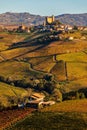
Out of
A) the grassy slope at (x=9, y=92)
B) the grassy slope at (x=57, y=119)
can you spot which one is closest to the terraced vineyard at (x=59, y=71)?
the grassy slope at (x=9, y=92)

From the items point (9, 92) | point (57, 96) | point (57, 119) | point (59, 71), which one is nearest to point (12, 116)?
point (57, 119)

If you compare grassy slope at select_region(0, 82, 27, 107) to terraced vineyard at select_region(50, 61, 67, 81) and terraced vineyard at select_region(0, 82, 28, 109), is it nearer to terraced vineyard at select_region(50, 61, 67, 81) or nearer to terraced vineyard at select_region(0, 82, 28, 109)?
terraced vineyard at select_region(0, 82, 28, 109)

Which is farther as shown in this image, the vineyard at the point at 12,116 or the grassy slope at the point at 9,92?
the grassy slope at the point at 9,92

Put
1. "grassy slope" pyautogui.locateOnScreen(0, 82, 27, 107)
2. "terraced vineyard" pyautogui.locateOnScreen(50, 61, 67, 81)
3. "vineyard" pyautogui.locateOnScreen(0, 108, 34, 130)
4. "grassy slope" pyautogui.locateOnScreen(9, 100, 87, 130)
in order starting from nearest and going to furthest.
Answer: "grassy slope" pyautogui.locateOnScreen(9, 100, 87, 130) < "vineyard" pyautogui.locateOnScreen(0, 108, 34, 130) < "grassy slope" pyautogui.locateOnScreen(0, 82, 27, 107) < "terraced vineyard" pyautogui.locateOnScreen(50, 61, 67, 81)

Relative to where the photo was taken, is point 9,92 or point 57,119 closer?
point 57,119

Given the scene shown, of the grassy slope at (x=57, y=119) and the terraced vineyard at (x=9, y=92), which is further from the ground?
the grassy slope at (x=57, y=119)

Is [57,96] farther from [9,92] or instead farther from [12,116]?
[12,116]

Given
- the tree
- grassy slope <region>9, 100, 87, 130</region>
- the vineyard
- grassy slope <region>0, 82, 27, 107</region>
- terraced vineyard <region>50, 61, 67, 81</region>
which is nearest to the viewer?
grassy slope <region>9, 100, 87, 130</region>

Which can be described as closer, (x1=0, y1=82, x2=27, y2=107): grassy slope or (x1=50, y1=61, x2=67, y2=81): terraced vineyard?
(x1=0, y1=82, x2=27, y2=107): grassy slope

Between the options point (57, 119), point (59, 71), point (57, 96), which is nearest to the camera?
point (57, 119)

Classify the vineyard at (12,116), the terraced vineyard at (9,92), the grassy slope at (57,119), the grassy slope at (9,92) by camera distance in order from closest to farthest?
the grassy slope at (57,119), the vineyard at (12,116), the terraced vineyard at (9,92), the grassy slope at (9,92)

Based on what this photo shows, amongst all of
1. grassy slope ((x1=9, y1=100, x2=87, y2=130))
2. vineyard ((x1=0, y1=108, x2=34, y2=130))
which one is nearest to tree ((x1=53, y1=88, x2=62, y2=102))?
vineyard ((x1=0, y1=108, x2=34, y2=130))

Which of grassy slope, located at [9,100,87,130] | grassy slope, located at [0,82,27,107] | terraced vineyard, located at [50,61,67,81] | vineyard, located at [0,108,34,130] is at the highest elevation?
grassy slope, located at [9,100,87,130]

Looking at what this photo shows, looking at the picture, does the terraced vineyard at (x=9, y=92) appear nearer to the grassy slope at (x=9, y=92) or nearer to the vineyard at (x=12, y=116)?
the grassy slope at (x=9, y=92)
